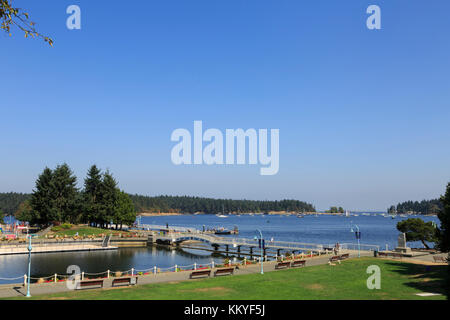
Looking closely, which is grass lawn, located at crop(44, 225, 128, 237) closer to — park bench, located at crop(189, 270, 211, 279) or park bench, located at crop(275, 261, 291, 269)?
park bench, located at crop(189, 270, 211, 279)

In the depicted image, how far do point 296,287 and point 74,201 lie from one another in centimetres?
8730

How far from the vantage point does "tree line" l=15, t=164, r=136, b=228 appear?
97562mm

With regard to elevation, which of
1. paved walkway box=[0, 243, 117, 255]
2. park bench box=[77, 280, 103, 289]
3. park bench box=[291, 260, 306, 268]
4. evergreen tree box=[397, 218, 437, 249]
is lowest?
paved walkway box=[0, 243, 117, 255]

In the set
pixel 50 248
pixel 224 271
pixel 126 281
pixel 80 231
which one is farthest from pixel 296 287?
pixel 80 231

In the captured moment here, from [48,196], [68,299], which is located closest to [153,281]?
[68,299]

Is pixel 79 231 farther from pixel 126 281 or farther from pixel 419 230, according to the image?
pixel 419 230

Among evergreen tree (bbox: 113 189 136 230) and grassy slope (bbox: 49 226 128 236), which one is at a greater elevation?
evergreen tree (bbox: 113 189 136 230)

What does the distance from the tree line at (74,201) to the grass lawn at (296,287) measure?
77887mm

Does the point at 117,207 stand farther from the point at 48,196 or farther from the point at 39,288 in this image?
the point at 39,288

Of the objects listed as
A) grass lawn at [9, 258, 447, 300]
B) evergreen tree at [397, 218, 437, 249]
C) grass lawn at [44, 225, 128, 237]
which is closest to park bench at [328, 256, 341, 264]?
grass lawn at [9, 258, 447, 300]

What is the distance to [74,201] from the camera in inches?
3999

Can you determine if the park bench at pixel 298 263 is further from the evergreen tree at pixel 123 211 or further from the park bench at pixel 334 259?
the evergreen tree at pixel 123 211

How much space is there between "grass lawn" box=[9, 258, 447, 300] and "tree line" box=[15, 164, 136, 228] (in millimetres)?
77887
